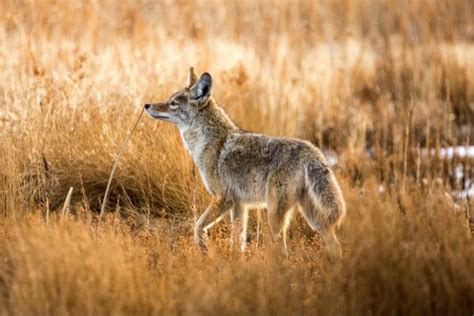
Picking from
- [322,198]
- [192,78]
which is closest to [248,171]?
[322,198]

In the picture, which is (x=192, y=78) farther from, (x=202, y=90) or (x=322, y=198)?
(x=322, y=198)

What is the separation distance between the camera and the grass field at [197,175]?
580cm

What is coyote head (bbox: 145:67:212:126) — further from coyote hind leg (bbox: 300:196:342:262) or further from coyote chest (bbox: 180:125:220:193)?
coyote hind leg (bbox: 300:196:342:262)

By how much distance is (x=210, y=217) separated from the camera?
7.57 m

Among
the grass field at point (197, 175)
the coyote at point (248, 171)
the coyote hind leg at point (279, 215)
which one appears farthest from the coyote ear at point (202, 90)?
the coyote hind leg at point (279, 215)

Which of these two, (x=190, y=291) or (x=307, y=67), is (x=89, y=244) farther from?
(x=307, y=67)

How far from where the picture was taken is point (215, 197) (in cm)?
772

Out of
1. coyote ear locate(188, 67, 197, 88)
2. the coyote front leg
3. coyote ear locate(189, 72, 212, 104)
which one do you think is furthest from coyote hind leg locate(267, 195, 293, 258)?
coyote ear locate(188, 67, 197, 88)

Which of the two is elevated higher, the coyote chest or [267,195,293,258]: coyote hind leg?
the coyote chest

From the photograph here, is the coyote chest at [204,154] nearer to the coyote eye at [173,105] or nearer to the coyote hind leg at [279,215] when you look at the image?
the coyote eye at [173,105]

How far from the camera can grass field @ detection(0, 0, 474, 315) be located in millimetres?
5797

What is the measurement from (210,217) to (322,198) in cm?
105

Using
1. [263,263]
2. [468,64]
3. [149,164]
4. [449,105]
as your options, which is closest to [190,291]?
[263,263]

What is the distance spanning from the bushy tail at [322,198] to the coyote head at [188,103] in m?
1.34
